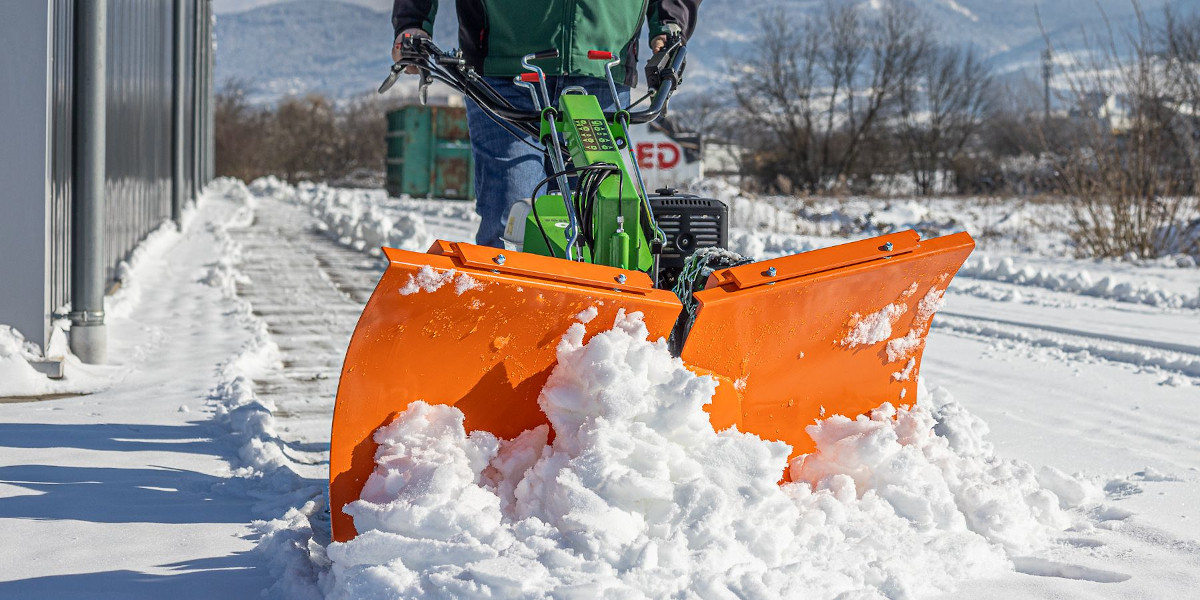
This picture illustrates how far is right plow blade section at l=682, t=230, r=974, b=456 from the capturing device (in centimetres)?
215

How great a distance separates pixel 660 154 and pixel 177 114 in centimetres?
916

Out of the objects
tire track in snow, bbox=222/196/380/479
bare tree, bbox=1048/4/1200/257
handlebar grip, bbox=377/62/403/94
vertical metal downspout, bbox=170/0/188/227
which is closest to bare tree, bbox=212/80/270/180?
vertical metal downspout, bbox=170/0/188/227

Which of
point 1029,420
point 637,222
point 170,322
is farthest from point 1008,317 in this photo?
point 170,322

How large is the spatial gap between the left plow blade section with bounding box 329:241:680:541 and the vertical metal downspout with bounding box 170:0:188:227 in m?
10.7

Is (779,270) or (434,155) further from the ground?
(434,155)

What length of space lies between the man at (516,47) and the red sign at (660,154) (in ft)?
51.1

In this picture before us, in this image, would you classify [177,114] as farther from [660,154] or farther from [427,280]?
[427,280]

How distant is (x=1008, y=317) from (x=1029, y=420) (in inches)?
107

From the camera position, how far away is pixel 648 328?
207 cm

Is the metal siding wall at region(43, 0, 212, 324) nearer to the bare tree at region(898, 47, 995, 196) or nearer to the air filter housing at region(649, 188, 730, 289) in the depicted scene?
the air filter housing at region(649, 188, 730, 289)

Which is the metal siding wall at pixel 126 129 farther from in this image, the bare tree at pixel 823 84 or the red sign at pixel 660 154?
the bare tree at pixel 823 84

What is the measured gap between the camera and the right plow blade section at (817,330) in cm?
215

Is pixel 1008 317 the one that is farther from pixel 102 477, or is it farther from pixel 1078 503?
pixel 102 477

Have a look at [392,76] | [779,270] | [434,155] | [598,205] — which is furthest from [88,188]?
[434,155]
